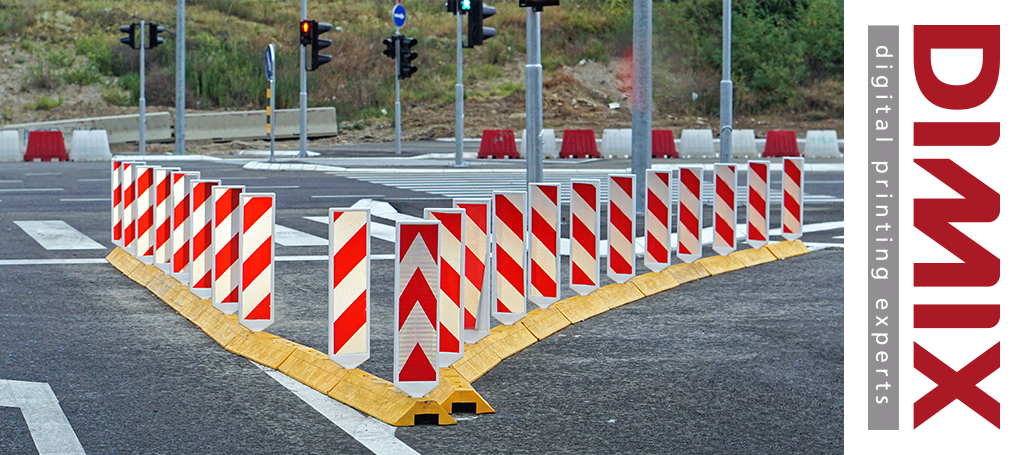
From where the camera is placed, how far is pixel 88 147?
31234 mm

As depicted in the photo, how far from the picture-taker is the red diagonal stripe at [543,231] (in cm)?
852

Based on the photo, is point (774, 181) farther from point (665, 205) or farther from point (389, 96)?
point (389, 96)

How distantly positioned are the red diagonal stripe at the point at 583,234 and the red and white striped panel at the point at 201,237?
267 cm

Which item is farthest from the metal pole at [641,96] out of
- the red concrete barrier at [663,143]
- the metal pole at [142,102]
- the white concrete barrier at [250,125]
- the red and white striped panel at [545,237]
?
the white concrete barrier at [250,125]

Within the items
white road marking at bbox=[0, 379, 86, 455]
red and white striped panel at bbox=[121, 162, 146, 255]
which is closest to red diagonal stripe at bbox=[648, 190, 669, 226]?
red and white striped panel at bbox=[121, 162, 146, 255]

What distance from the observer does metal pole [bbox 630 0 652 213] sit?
14.6 m

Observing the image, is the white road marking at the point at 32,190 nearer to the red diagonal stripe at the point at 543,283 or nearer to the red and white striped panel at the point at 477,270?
the red diagonal stripe at the point at 543,283

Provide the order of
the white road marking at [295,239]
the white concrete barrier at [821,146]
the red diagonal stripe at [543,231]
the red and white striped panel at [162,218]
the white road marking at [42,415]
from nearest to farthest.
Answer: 1. the white road marking at [42,415]
2. the red diagonal stripe at [543,231]
3. the red and white striped panel at [162,218]
4. the white road marking at [295,239]
5. the white concrete barrier at [821,146]

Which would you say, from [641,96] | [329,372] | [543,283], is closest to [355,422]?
[329,372]

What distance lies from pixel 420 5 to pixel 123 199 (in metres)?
66.1

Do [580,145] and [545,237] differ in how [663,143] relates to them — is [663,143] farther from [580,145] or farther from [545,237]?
[545,237]

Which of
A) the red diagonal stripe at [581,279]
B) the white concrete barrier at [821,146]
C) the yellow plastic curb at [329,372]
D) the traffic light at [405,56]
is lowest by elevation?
the yellow plastic curb at [329,372]

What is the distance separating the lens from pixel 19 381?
6535 mm

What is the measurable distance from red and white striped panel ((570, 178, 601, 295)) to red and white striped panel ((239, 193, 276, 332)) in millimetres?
2445
